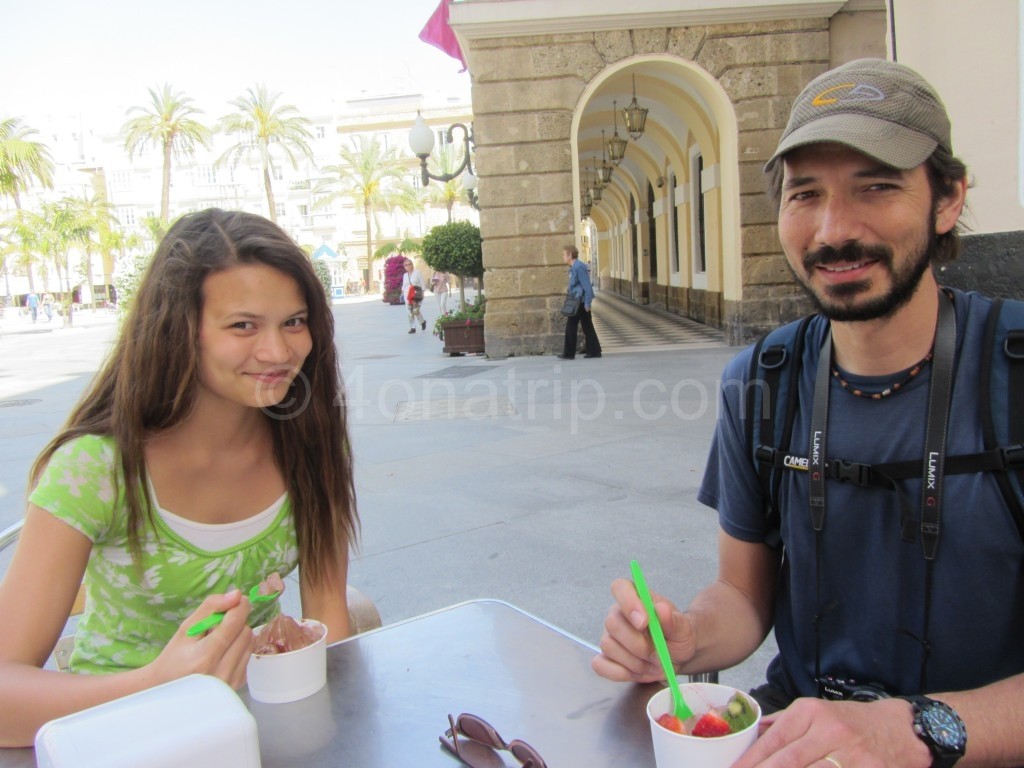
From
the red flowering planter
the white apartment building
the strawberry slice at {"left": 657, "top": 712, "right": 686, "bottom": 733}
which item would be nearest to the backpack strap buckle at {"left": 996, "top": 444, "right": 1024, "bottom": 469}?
the strawberry slice at {"left": 657, "top": 712, "right": 686, "bottom": 733}

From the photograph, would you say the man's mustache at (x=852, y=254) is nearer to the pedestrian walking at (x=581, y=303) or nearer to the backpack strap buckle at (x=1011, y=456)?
the backpack strap buckle at (x=1011, y=456)

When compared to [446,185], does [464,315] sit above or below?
below

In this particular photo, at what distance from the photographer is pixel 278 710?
139 centimetres

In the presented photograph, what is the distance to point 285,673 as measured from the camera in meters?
1.39

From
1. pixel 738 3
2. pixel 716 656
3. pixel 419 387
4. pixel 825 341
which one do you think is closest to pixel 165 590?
pixel 716 656

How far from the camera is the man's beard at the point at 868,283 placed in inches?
57.6

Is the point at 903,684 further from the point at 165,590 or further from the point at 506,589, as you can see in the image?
the point at 506,589

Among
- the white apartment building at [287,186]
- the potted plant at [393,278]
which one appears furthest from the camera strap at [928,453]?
the white apartment building at [287,186]

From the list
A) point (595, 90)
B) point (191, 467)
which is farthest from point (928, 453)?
point (595, 90)

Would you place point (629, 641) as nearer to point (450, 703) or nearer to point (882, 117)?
point (450, 703)

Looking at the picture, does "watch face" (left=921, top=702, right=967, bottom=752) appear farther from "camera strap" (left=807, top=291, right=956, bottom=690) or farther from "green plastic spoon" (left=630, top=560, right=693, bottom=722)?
"green plastic spoon" (left=630, top=560, right=693, bottom=722)

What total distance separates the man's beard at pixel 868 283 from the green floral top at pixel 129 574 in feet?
A: 4.19

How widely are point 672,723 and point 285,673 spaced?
680 mm

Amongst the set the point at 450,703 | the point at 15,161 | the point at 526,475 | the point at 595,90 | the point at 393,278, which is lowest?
the point at 526,475
